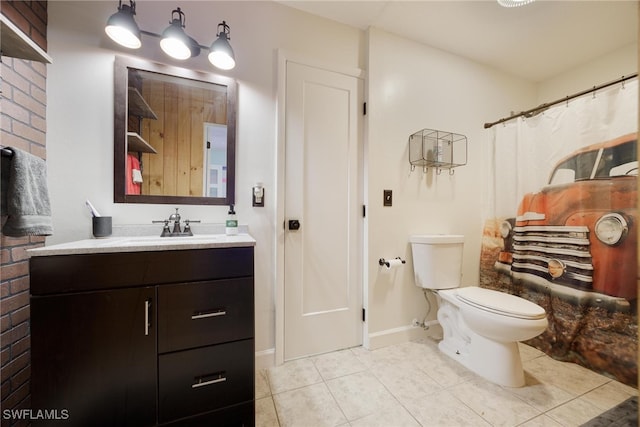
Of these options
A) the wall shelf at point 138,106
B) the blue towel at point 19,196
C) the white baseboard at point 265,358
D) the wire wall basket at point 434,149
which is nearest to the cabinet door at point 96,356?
the blue towel at point 19,196

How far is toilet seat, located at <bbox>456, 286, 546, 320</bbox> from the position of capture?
1292 millimetres

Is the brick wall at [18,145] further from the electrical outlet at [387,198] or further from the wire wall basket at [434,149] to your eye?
the wire wall basket at [434,149]

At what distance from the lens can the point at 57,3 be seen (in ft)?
3.92

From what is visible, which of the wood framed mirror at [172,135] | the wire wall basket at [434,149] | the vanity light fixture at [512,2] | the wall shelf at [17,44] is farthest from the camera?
the wire wall basket at [434,149]

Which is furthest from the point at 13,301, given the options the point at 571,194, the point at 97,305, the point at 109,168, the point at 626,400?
the point at 571,194

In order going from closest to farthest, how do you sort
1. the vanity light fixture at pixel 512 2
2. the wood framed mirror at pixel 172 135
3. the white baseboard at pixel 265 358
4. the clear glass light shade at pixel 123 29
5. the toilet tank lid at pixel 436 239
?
the clear glass light shade at pixel 123 29 → the wood framed mirror at pixel 172 135 → the vanity light fixture at pixel 512 2 → the white baseboard at pixel 265 358 → the toilet tank lid at pixel 436 239

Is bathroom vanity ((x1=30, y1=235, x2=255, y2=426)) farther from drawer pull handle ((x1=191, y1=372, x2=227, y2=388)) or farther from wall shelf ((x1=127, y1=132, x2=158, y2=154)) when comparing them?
wall shelf ((x1=127, y1=132, x2=158, y2=154))

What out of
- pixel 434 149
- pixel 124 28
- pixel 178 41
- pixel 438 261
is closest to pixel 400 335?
pixel 438 261

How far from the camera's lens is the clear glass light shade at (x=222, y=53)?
133 cm

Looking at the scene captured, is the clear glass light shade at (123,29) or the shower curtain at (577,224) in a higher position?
the clear glass light shade at (123,29)

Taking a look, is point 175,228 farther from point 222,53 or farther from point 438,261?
point 438,261

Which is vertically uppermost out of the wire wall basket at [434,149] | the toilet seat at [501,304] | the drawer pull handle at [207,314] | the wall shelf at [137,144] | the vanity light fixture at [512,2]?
the vanity light fixture at [512,2]

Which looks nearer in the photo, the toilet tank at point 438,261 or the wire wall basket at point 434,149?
the toilet tank at point 438,261

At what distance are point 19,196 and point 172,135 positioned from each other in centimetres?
69
